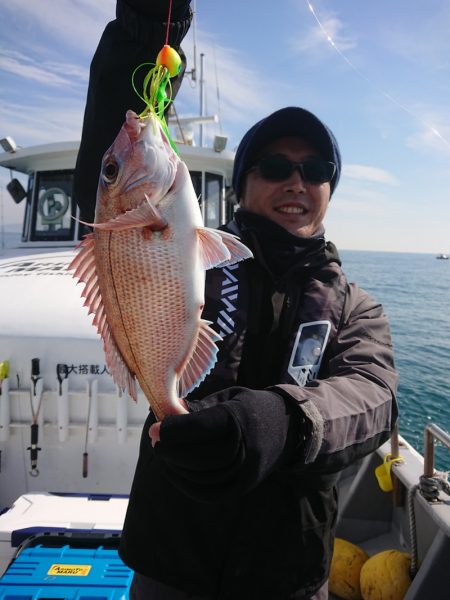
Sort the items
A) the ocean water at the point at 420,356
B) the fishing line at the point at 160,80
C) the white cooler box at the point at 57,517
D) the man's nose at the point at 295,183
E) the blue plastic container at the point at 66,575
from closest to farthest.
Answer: the fishing line at the point at 160,80, the man's nose at the point at 295,183, the blue plastic container at the point at 66,575, the white cooler box at the point at 57,517, the ocean water at the point at 420,356

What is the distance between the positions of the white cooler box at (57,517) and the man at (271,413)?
1.31 m

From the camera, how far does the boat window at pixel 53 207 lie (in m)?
7.58

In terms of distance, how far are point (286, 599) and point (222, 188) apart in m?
6.87

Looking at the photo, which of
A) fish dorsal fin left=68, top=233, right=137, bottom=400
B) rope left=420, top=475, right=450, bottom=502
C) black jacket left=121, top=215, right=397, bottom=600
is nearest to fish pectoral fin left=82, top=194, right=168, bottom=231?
fish dorsal fin left=68, top=233, right=137, bottom=400

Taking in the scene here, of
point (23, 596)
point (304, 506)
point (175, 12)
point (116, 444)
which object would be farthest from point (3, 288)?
point (304, 506)

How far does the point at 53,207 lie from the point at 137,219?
22.1 ft

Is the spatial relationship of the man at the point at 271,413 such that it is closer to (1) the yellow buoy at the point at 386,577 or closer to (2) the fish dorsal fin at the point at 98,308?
(2) the fish dorsal fin at the point at 98,308

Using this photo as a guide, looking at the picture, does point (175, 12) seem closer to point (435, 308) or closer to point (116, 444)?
point (116, 444)

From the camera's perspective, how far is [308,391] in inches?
56.3

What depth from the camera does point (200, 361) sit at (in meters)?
1.58

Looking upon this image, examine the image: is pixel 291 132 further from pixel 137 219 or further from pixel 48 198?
pixel 48 198

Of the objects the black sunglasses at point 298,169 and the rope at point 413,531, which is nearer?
the black sunglasses at point 298,169

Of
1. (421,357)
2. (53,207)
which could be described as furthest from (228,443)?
(421,357)

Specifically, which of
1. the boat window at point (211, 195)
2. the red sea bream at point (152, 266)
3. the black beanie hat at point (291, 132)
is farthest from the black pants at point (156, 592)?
the boat window at point (211, 195)
